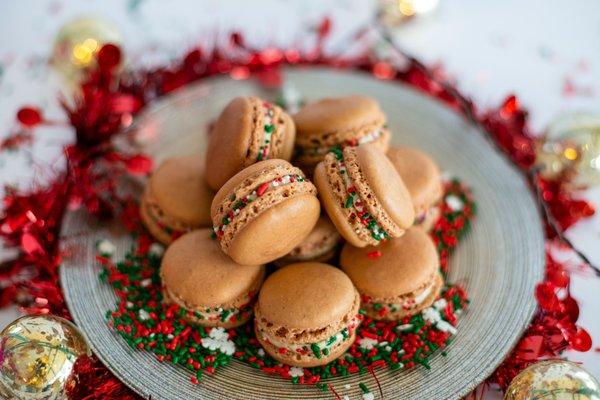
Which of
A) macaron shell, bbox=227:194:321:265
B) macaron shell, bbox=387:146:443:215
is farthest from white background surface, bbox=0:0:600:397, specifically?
macaron shell, bbox=227:194:321:265

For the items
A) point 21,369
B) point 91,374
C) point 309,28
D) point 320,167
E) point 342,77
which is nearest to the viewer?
point 21,369

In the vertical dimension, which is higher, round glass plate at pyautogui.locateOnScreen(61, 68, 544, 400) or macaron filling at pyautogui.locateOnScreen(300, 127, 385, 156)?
macaron filling at pyautogui.locateOnScreen(300, 127, 385, 156)

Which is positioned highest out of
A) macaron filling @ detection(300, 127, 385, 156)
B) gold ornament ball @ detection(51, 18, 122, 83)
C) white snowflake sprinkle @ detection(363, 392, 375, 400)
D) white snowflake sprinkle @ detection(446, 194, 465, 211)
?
→ gold ornament ball @ detection(51, 18, 122, 83)

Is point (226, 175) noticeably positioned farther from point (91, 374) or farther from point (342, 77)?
point (342, 77)

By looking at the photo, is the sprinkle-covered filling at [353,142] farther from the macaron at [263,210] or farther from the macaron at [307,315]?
the macaron at [307,315]

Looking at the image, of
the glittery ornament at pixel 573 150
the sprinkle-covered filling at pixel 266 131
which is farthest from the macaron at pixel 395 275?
the glittery ornament at pixel 573 150

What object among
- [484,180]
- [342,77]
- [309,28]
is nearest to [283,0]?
[309,28]

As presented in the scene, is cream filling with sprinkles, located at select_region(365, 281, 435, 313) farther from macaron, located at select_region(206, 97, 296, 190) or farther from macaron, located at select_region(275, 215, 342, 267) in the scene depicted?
macaron, located at select_region(206, 97, 296, 190)
